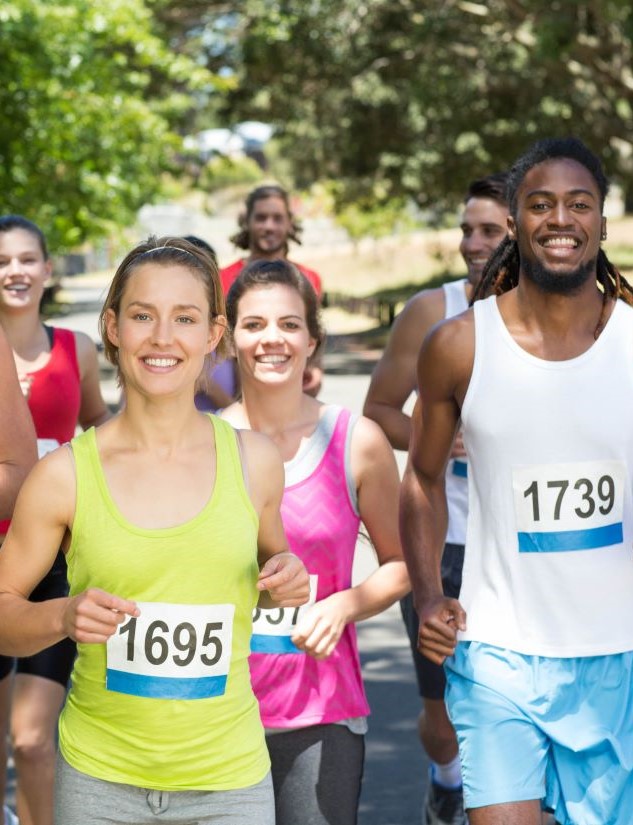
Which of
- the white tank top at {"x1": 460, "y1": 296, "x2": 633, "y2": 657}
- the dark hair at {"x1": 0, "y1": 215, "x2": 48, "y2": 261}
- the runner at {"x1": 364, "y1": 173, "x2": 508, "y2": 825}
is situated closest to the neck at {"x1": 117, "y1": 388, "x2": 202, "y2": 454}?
the white tank top at {"x1": 460, "y1": 296, "x2": 633, "y2": 657}

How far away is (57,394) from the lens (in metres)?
5.43

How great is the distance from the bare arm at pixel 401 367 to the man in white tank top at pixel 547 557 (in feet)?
4.93

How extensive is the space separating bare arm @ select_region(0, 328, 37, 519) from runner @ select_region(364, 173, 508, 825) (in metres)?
1.82

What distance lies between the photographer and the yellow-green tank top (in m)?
2.98

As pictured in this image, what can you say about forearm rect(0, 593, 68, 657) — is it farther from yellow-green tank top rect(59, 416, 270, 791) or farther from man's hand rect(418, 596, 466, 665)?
man's hand rect(418, 596, 466, 665)

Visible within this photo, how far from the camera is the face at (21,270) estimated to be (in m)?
5.68

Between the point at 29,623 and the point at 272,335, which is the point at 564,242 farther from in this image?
the point at 29,623

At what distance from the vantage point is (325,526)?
3.81 m

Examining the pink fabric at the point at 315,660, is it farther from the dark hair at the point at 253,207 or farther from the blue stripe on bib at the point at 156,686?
the dark hair at the point at 253,207

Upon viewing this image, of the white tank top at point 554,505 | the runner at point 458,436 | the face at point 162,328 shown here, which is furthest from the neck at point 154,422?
the runner at point 458,436

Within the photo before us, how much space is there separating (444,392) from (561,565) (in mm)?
520

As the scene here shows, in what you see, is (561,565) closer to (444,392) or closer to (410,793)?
(444,392)

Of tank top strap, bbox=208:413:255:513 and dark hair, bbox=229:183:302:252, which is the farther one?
dark hair, bbox=229:183:302:252

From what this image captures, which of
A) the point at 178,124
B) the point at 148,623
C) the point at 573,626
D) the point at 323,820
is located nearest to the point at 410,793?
the point at 323,820
